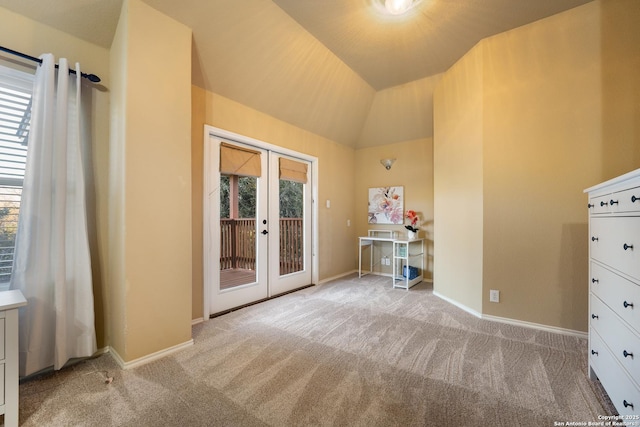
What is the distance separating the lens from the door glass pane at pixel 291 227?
12.4 feet

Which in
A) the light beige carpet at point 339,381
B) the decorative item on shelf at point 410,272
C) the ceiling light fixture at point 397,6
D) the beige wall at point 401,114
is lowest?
the light beige carpet at point 339,381

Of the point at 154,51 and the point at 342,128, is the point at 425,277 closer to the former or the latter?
the point at 342,128

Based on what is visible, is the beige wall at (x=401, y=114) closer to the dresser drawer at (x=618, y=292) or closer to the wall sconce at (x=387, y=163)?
the wall sconce at (x=387, y=163)

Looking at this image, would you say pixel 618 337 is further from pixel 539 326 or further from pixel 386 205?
pixel 386 205

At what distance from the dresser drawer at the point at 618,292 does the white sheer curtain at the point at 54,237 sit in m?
3.23

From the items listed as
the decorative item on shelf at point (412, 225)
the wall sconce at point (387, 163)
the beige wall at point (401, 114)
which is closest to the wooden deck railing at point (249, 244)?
the decorative item on shelf at point (412, 225)

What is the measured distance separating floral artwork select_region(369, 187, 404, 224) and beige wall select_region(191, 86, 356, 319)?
1.35 feet

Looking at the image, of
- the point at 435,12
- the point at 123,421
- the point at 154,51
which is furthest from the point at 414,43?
the point at 123,421

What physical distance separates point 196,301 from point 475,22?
12.9 feet

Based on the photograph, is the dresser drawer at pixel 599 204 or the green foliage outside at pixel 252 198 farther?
the green foliage outside at pixel 252 198

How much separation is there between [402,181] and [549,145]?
2.31 m

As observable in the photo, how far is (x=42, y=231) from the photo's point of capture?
5.72ft

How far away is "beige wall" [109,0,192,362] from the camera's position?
6.12ft

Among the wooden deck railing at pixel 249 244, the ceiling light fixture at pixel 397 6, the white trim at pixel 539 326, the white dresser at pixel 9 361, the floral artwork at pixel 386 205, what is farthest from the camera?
the floral artwork at pixel 386 205
